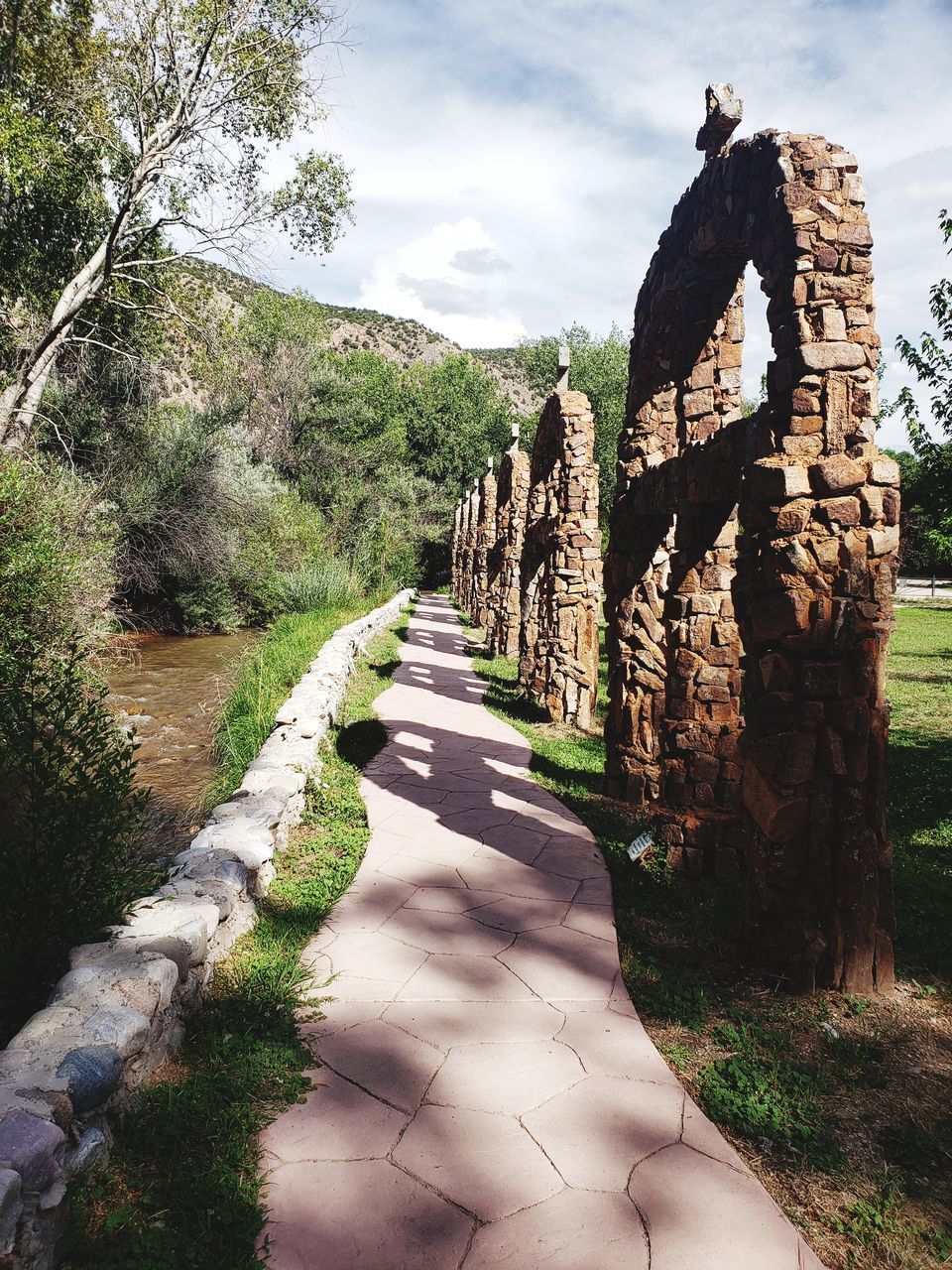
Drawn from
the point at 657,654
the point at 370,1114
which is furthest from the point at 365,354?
the point at 370,1114

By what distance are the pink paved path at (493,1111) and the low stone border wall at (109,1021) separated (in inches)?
Result: 18.6

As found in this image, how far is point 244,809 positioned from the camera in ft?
13.7

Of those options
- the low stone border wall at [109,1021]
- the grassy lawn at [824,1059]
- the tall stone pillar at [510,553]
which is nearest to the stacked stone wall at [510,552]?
the tall stone pillar at [510,553]

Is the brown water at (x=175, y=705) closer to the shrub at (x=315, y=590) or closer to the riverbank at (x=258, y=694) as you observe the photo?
the riverbank at (x=258, y=694)

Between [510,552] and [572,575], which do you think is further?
[510,552]

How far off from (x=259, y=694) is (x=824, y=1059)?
593cm

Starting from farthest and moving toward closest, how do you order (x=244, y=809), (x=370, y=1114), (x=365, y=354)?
(x=365, y=354) → (x=244, y=809) → (x=370, y=1114)

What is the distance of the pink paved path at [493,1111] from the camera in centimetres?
189

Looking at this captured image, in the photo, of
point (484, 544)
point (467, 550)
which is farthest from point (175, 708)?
point (467, 550)

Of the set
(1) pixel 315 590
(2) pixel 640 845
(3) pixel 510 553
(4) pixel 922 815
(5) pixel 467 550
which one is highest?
(5) pixel 467 550

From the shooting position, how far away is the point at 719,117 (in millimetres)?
4133

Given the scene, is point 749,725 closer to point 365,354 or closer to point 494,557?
point 494,557

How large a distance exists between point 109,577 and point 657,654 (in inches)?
348

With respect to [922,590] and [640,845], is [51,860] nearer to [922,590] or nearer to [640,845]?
[640,845]
